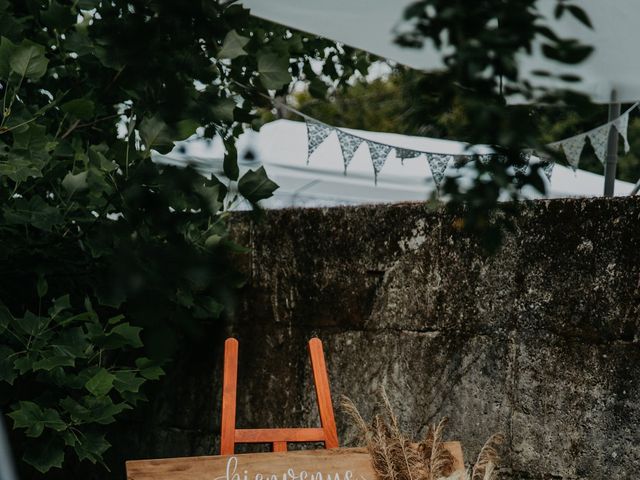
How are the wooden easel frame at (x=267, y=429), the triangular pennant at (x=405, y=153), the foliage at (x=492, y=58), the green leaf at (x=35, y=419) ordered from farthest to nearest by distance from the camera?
the triangular pennant at (x=405, y=153)
the wooden easel frame at (x=267, y=429)
the green leaf at (x=35, y=419)
the foliage at (x=492, y=58)

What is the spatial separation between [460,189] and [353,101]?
45.0ft

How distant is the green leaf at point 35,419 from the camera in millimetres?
2461

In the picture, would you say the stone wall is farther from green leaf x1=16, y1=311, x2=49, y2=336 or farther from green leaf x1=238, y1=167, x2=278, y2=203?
green leaf x1=16, y1=311, x2=49, y2=336

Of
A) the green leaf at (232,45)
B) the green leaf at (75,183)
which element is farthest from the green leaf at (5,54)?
the green leaf at (232,45)

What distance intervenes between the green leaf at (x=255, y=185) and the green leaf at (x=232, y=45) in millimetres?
400

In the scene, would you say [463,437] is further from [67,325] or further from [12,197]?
[12,197]

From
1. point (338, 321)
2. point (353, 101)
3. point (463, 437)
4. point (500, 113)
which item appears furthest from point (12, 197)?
point (353, 101)

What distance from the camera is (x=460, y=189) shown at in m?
1.26

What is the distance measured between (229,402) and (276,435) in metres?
0.17

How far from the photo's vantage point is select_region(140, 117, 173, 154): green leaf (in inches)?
60.0

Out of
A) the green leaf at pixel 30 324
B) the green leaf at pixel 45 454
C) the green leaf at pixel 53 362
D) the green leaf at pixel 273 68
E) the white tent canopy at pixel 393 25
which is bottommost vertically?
the green leaf at pixel 45 454

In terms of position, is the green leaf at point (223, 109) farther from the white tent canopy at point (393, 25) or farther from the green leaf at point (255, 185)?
the white tent canopy at point (393, 25)

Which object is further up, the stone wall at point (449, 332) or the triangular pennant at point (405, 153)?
the triangular pennant at point (405, 153)

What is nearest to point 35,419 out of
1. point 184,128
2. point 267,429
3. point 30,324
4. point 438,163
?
point 30,324
